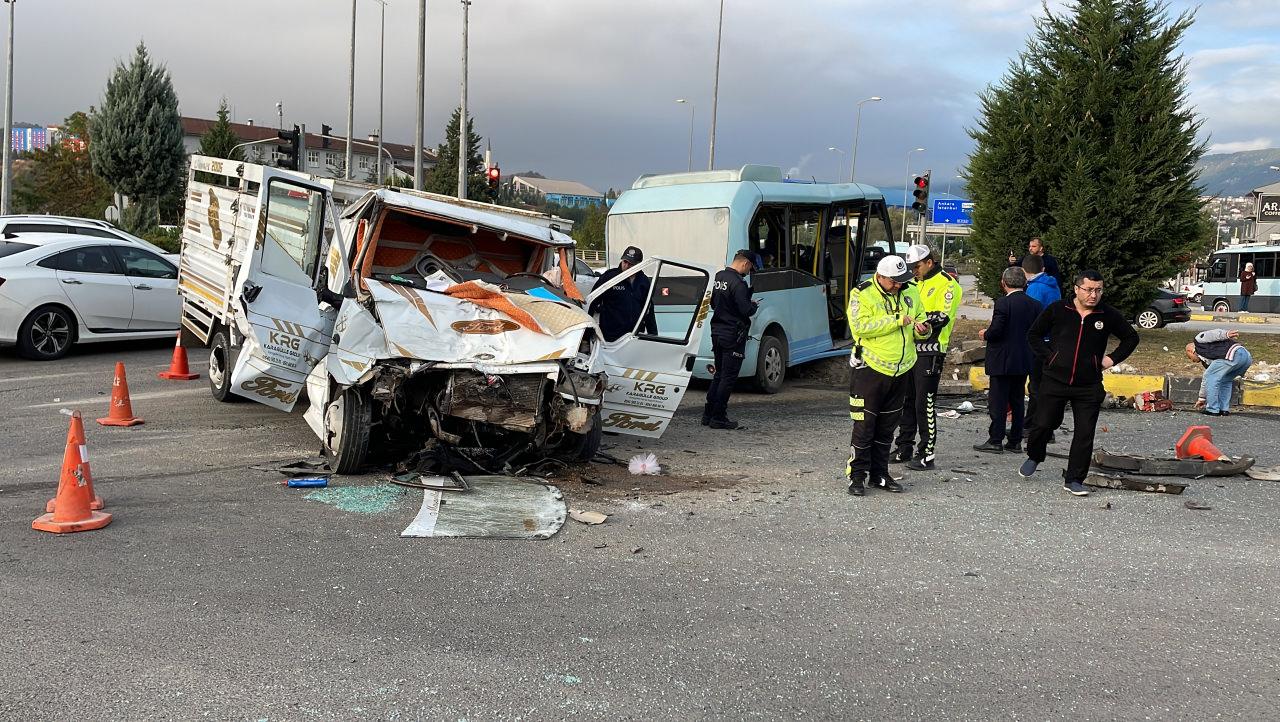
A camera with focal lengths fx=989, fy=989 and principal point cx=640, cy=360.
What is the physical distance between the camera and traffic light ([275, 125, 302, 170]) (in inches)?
862

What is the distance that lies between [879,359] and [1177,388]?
662 centimetres

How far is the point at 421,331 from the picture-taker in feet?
22.6

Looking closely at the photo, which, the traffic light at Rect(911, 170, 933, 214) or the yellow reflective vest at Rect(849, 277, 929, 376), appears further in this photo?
the traffic light at Rect(911, 170, 933, 214)

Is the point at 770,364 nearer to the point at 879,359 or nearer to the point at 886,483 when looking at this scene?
the point at 886,483

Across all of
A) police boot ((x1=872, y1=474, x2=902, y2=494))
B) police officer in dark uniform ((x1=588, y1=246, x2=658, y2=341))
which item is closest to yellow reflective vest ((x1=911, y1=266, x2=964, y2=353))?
police boot ((x1=872, y1=474, x2=902, y2=494))

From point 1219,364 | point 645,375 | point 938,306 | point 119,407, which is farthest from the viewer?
point 1219,364

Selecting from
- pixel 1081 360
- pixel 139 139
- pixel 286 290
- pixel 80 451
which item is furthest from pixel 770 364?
pixel 139 139

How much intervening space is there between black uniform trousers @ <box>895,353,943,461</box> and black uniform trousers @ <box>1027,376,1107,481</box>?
35.3 inches

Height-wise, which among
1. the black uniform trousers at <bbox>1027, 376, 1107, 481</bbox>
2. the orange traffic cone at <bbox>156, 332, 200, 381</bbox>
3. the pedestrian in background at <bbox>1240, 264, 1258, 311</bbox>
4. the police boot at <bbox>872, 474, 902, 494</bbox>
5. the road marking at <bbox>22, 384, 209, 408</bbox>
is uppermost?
the pedestrian in background at <bbox>1240, 264, 1258, 311</bbox>

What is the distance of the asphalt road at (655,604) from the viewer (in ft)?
12.4

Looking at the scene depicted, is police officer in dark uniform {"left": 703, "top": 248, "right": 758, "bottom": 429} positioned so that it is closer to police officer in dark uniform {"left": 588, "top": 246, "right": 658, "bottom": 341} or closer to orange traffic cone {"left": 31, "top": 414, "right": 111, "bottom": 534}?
police officer in dark uniform {"left": 588, "top": 246, "right": 658, "bottom": 341}

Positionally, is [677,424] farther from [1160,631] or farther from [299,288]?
[1160,631]

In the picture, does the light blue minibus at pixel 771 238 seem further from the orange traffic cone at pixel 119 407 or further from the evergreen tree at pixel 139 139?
the evergreen tree at pixel 139 139

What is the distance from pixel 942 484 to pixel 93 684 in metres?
5.88
